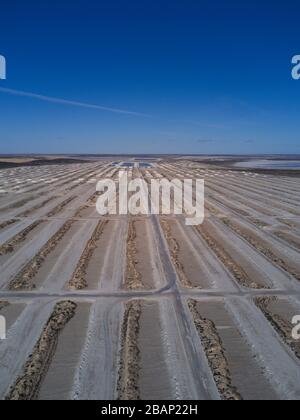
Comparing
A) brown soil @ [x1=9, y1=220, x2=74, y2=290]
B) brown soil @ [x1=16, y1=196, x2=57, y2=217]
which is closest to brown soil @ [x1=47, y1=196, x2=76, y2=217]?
brown soil @ [x1=16, y1=196, x2=57, y2=217]

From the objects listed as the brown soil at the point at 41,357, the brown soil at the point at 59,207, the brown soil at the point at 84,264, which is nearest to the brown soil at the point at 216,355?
the brown soil at the point at 41,357

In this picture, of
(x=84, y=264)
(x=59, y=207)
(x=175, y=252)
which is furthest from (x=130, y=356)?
(x=59, y=207)

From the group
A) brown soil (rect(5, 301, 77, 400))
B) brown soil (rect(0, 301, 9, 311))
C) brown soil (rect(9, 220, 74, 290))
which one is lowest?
brown soil (rect(5, 301, 77, 400))

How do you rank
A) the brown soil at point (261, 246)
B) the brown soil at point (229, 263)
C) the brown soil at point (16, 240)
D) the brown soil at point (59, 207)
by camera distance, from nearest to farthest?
the brown soil at point (229, 263)
the brown soil at point (261, 246)
the brown soil at point (16, 240)
the brown soil at point (59, 207)

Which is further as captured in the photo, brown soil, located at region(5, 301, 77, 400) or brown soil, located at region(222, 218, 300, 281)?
brown soil, located at region(222, 218, 300, 281)

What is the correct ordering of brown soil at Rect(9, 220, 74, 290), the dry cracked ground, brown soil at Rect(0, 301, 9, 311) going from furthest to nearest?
brown soil at Rect(9, 220, 74, 290) < brown soil at Rect(0, 301, 9, 311) < the dry cracked ground

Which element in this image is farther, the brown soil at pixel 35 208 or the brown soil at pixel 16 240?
the brown soil at pixel 35 208

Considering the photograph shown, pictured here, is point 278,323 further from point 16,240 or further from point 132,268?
point 16,240

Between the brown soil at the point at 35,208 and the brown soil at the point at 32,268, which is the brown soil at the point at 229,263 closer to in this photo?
the brown soil at the point at 32,268

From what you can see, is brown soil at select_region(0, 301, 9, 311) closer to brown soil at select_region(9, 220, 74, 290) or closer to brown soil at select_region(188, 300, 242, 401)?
brown soil at select_region(9, 220, 74, 290)
